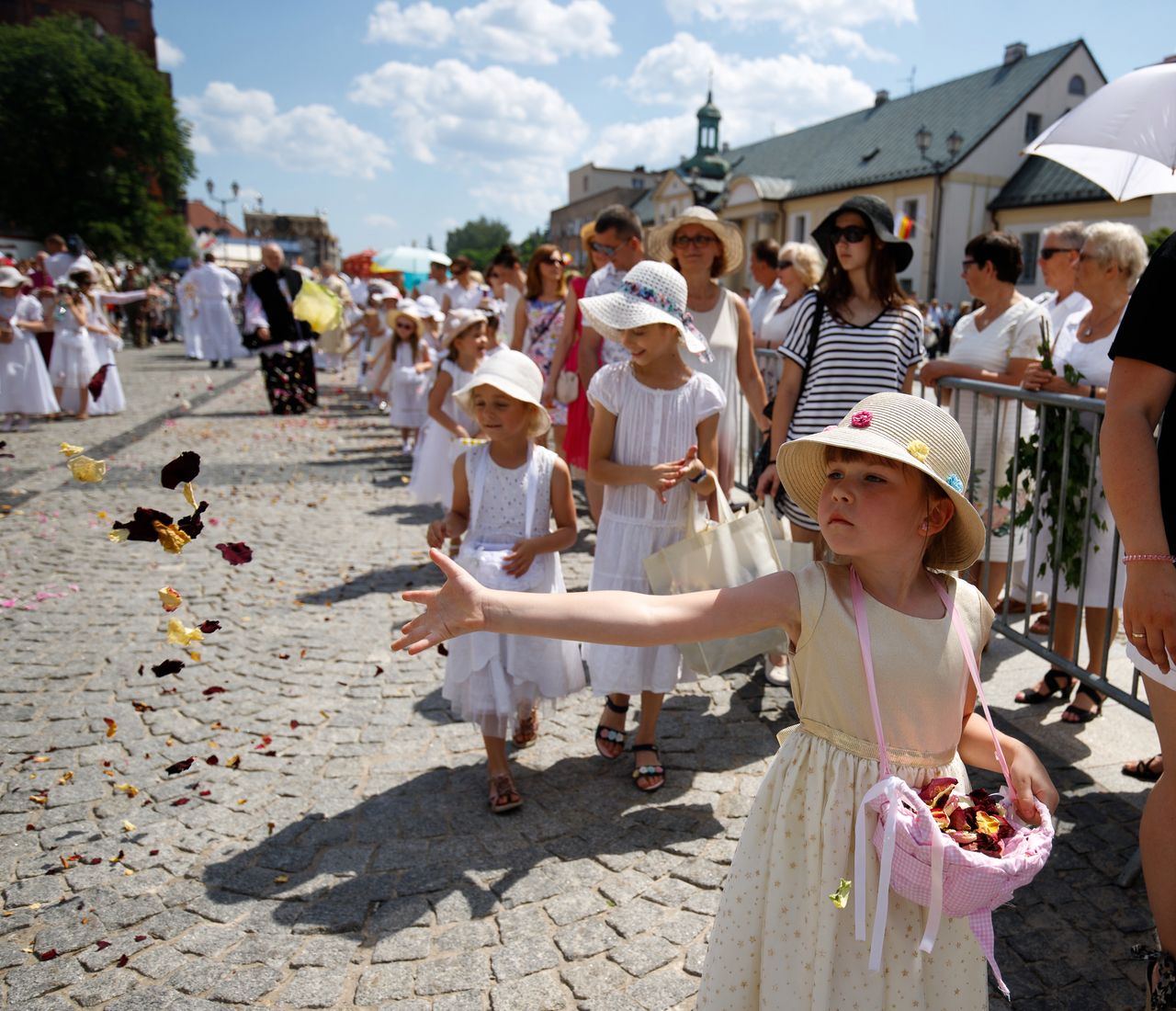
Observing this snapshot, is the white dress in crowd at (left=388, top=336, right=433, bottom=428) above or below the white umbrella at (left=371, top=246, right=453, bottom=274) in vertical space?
below

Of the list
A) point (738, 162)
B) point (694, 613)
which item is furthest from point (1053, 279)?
point (738, 162)

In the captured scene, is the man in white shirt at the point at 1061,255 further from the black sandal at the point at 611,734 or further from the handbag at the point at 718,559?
the black sandal at the point at 611,734

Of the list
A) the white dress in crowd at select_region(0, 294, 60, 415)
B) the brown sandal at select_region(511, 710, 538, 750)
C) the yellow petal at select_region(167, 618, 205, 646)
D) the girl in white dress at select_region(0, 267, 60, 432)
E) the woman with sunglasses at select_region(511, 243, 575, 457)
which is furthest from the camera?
the white dress in crowd at select_region(0, 294, 60, 415)

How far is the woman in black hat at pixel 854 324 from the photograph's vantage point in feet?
12.6

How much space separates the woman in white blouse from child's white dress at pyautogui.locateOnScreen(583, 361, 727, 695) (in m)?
1.66

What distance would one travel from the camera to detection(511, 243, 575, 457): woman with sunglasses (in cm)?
712

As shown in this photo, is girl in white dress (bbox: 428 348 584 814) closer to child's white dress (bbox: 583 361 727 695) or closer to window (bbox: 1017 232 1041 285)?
child's white dress (bbox: 583 361 727 695)

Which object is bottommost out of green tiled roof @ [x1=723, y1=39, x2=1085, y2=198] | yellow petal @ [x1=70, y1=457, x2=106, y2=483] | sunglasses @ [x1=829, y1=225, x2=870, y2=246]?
yellow petal @ [x1=70, y1=457, x2=106, y2=483]

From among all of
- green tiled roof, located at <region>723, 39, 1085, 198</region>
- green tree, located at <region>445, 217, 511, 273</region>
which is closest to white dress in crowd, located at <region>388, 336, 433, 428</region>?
green tiled roof, located at <region>723, 39, 1085, 198</region>

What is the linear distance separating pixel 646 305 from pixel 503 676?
62.1 inches

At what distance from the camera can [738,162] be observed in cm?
6362

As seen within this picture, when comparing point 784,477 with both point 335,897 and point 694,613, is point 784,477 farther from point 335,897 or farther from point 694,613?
point 335,897

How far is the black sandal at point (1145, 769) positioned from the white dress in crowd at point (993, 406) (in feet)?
4.35

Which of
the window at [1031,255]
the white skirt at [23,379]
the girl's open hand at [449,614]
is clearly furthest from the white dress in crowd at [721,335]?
the window at [1031,255]
